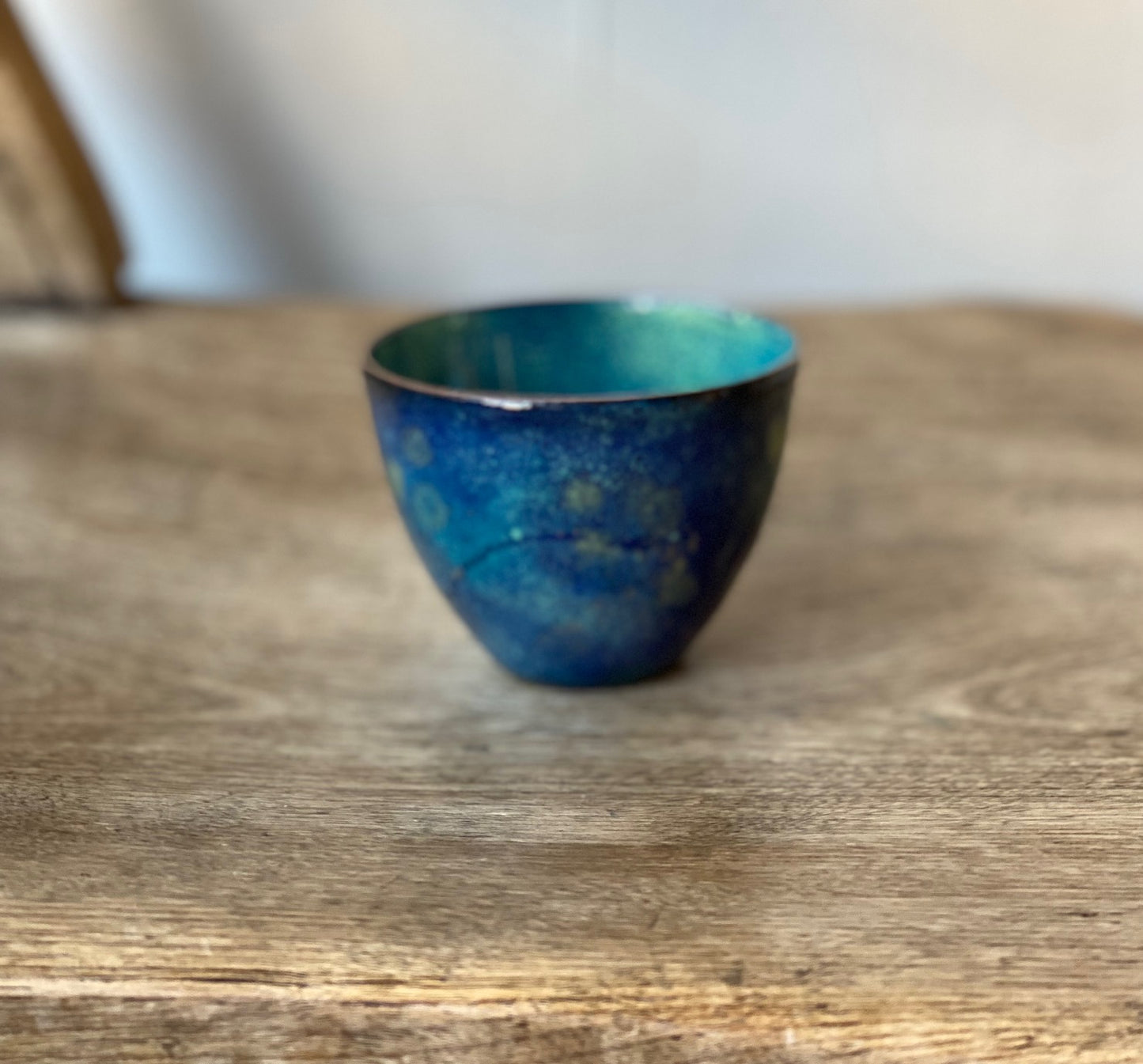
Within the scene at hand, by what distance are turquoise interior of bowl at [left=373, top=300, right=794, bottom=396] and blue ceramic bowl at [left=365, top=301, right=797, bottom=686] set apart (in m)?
0.02

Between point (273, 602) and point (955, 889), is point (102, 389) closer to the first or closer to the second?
point (273, 602)

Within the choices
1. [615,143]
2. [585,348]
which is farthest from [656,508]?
[615,143]

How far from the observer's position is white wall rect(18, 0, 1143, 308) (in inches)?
38.1

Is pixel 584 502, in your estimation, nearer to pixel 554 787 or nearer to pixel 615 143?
pixel 554 787

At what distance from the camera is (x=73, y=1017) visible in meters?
0.32

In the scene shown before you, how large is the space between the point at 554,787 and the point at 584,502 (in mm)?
101

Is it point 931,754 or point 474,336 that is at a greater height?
point 474,336

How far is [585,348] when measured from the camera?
567mm

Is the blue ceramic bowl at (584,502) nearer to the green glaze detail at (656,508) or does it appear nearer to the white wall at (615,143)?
the green glaze detail at (656,508)

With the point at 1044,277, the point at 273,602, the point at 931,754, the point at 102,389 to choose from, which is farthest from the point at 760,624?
the point at 1044,277

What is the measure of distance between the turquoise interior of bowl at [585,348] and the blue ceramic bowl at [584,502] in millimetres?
24

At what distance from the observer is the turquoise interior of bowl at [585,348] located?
0.53 meters

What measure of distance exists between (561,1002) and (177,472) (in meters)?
0.53

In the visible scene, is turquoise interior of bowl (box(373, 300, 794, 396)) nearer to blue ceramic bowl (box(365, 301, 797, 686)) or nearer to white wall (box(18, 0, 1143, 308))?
blue ceramic bowl (box(365, 301, 797, 686))
